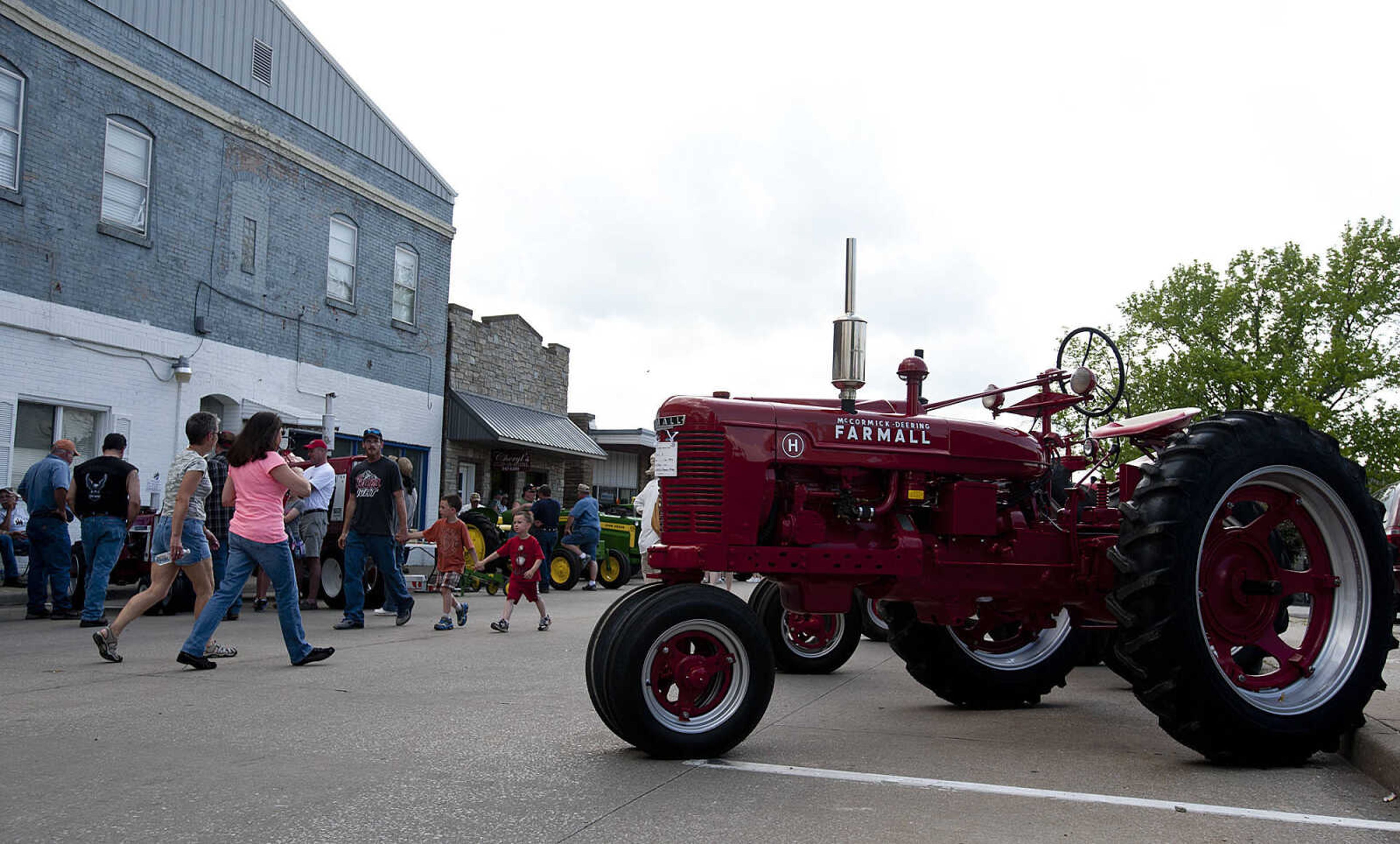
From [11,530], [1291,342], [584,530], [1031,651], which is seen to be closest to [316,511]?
[11,530]

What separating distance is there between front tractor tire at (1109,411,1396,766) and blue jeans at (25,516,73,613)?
9704 millimetres

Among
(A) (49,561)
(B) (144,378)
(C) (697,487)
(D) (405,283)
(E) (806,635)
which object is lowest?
(E) (806,635)

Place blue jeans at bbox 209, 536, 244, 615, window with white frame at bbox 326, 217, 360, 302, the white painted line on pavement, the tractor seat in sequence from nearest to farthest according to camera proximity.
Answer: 1. the white painted line on pavement
2. the tractor seat
3. blue jeans at bbox 209, 536, 244, 615
4. window with white frame at bbox 326, 217, 360, 302

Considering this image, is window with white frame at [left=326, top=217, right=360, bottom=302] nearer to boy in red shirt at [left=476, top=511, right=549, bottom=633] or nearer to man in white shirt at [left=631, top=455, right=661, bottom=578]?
man in white shirt at [left=631, top=455, right=661, bottom=578]

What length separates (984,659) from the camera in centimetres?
691

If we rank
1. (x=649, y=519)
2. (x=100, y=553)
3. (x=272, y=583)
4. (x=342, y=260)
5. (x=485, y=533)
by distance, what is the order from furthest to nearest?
(x=342, y=260) < (x=485, y=533) < (x=649, y=519) < (x=100, y=553) < (x=272, y=583)

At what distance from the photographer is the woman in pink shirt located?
7.83m

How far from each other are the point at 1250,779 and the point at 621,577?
14827 mm

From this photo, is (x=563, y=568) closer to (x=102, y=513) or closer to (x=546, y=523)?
(x=546, y=523)

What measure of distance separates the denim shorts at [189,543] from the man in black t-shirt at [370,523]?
2239mm

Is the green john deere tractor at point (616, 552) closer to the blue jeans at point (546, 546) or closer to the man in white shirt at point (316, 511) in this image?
the blue jeans at point (546, 546)

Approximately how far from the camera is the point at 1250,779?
4910mm

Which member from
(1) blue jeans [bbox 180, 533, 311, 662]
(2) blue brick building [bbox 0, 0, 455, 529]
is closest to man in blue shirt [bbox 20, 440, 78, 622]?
(1) blue jeans [bbox 180, 533, 311, 662]

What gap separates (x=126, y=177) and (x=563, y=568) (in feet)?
27.2
